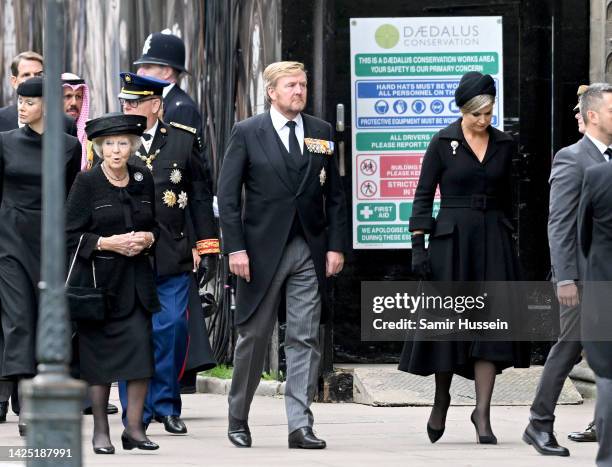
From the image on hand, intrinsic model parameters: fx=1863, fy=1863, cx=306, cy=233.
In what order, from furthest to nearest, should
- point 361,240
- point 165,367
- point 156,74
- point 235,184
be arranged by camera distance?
point 361,240
point 156,74
point 165,367
point 235,184

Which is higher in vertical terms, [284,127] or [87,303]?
[284,127]

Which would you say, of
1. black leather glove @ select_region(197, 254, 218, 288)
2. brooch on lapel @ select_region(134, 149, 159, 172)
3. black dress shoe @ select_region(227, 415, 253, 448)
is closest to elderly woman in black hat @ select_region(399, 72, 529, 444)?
black dress shoe @ select_region(227, 415, 253, 448)

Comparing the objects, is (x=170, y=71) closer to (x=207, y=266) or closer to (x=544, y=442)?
(x=207, y=266)

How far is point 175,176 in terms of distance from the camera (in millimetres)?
10758

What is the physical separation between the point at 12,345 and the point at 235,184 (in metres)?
1.63

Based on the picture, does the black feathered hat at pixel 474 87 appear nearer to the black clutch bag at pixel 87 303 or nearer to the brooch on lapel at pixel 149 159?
the brooch on lapel at pixel 149 159

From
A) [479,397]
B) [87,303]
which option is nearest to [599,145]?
[479,397]

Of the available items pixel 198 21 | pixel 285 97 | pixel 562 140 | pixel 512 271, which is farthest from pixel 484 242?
pixel 198 21

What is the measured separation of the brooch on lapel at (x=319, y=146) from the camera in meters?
10.0

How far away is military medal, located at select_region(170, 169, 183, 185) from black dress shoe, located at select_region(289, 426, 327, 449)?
1.83 m

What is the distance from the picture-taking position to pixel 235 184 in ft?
32.6

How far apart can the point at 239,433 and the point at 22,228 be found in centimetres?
177

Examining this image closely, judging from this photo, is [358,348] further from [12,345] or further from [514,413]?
[12,345]

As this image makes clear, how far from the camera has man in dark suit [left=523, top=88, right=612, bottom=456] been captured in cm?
964
